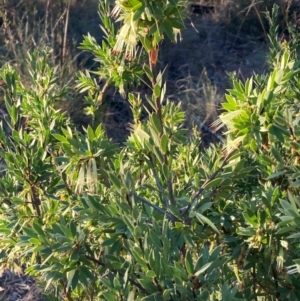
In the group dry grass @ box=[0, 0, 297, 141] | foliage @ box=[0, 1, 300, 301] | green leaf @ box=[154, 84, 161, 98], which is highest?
green leaf @ box=[154, 84, 161, 98]

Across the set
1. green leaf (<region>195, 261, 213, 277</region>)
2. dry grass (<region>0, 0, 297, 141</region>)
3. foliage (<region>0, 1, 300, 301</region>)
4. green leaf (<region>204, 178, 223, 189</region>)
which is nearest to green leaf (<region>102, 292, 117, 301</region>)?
foliage (<region>0, 1, 300, 301</region>)

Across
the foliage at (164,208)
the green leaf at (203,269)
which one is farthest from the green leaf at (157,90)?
the green leaf at (203,269)

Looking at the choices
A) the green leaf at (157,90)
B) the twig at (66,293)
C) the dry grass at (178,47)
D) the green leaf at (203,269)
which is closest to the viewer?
the green leaf at (203,269)

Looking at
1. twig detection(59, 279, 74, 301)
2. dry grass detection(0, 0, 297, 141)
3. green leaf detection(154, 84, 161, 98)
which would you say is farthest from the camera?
dry grass detection(0, 0, 297, 141)

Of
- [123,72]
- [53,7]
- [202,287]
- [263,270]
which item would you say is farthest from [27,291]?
[53,7]

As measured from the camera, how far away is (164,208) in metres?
1.07

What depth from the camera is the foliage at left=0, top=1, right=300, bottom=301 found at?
2.72 feet

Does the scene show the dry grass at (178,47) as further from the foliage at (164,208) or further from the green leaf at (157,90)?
the green leaf at (157,90)

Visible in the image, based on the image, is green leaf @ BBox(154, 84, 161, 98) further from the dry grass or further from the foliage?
the dry grass

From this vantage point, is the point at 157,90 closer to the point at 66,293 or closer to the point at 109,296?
the point at 109,296

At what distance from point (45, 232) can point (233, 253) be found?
33cm

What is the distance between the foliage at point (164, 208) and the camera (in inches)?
32.6

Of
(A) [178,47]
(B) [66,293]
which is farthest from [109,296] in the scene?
(A) [178,47]

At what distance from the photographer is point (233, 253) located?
1053mm
